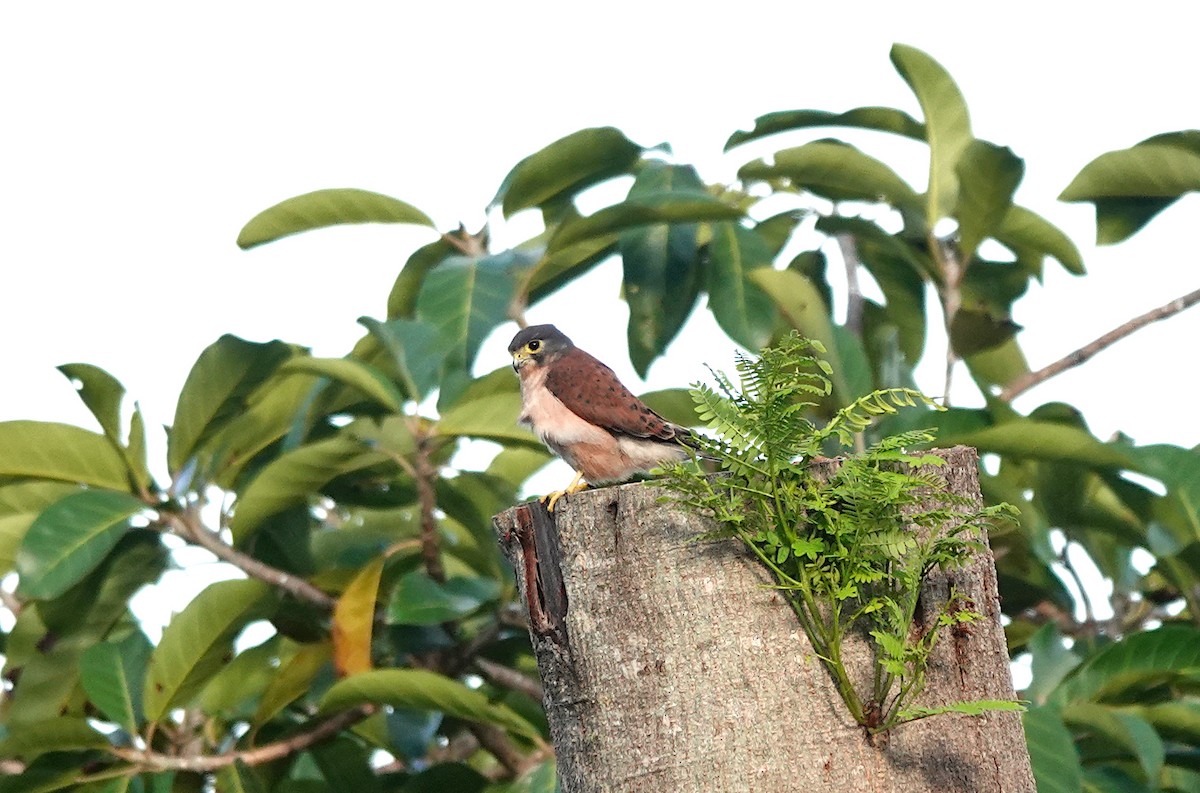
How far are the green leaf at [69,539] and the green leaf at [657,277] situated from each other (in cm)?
209

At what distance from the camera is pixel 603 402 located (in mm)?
4844

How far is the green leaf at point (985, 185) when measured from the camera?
5.51m

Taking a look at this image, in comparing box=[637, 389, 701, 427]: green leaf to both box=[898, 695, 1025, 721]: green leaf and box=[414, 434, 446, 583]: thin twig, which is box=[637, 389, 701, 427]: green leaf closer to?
box=[414, 434, 446, 583]: thin twig

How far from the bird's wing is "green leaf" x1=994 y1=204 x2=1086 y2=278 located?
1.98 metres

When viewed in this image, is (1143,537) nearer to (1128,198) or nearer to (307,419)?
(1128,198)

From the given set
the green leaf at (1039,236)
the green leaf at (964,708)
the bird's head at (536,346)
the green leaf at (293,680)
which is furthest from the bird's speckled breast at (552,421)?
the green leaf at (964,708)

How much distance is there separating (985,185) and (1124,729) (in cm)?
225

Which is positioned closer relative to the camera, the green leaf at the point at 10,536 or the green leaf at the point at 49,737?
the green leaf at the point at 49,737

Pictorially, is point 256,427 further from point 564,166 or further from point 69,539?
point 564,166

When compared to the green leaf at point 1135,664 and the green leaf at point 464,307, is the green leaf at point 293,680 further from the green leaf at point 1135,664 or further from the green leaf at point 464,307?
the green leaf at point 1135,664

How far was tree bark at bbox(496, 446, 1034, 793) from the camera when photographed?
2643 mm

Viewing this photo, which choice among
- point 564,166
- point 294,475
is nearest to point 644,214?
point 564,166

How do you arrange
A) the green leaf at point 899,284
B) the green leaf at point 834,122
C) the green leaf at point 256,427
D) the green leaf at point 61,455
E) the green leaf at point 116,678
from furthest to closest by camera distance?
the green leaf at point 899,284 < the green leaf at point 834,122 < the green leaf at point 256,427 < the green leaf at point 61,455 < the green leaf at point 116,678

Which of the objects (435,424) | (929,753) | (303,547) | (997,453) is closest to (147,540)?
(303,547)
